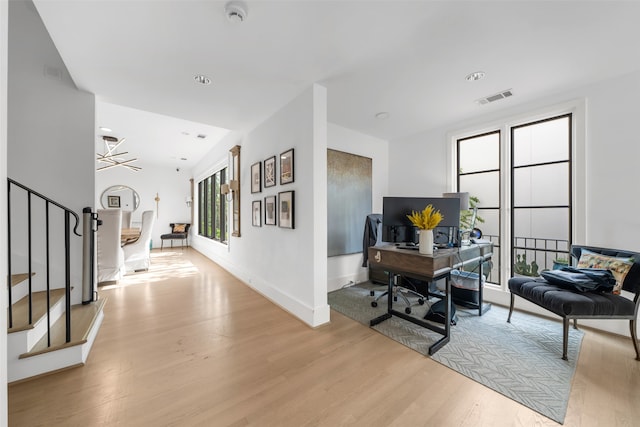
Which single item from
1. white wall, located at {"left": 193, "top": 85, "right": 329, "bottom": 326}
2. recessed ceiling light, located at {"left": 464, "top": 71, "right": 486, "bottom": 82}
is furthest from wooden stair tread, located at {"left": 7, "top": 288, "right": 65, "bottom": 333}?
recessed ceiling light, located at {"left": 464, "top": 71, "right": 486, "bottom": 82}

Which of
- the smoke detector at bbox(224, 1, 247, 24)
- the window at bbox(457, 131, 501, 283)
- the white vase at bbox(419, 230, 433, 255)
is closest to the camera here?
the smoke detector at bbox(224, 1, 247, 24)

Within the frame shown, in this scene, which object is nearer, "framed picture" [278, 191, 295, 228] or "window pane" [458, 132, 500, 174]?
"framed picture" [278, 191, 295, 228]

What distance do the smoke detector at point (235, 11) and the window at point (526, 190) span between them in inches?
136

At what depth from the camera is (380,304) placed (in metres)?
3.26

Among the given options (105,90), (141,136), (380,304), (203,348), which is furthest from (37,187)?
(380,304)

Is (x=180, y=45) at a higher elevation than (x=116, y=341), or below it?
higher

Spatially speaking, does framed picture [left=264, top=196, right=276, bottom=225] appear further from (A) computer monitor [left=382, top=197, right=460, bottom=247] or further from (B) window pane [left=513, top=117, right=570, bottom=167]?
(B) window pane [left=513, top=117, right=570, bottom=167]

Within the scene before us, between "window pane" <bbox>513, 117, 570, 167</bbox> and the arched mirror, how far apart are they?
990 cm

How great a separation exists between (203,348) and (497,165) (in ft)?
14.0

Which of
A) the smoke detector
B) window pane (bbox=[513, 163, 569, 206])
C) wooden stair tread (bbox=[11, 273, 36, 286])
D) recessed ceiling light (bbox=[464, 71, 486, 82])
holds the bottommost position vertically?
wooden stair tread (bbox=[11, 273, 36, 286])

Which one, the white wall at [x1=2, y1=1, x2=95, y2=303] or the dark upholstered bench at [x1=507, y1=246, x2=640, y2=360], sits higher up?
the white wall at [x1=2, y1=1, x2=95, y2=303]

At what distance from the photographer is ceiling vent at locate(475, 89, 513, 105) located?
9.31 feet

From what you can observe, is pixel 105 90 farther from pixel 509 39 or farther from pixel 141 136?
pixel 509 39

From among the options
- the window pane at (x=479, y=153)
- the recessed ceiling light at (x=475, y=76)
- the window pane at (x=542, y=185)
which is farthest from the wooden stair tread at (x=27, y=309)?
the window pane at (x=542, y=185)
